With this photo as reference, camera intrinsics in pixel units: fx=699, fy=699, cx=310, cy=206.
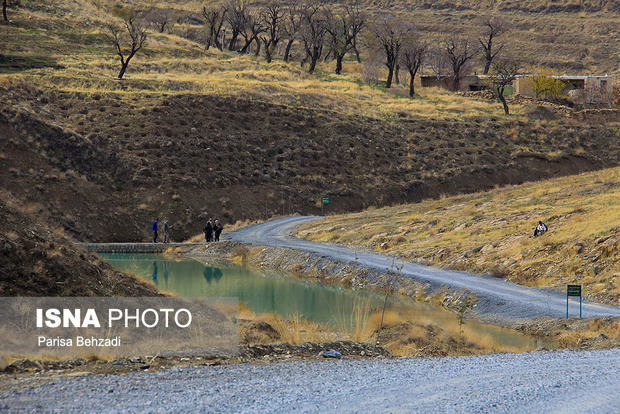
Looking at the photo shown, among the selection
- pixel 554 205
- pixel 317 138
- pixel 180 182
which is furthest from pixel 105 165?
pixel 554 205

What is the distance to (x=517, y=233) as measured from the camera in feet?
106

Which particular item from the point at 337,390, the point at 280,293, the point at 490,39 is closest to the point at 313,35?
the point at 490,39

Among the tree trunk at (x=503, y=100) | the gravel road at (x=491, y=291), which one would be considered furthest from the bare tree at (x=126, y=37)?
the gravel road at (x=491, y=291)

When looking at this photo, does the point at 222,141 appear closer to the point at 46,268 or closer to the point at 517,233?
the point at 517,233

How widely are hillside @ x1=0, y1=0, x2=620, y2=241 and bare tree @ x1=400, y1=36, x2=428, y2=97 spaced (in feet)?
9.85

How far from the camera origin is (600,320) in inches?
761

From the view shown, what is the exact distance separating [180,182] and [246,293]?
27.8 meters

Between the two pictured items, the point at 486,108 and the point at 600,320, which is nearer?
the point at 600,320

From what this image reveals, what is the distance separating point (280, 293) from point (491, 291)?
28.8 ft

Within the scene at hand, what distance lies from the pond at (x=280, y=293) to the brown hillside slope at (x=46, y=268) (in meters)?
4.97

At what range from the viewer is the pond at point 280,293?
71.5 ft

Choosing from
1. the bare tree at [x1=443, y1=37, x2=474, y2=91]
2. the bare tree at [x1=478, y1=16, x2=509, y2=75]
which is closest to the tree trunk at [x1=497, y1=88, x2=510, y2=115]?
the bare tree at [x1=443, y1=37, x2=474, y2=91]

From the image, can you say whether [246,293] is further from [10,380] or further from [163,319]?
[10,380]

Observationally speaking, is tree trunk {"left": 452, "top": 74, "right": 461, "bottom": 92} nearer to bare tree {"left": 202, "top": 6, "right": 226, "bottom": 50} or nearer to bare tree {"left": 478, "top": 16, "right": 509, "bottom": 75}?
bare tree {"left": 478, "top": 16, "right": 509, "bottom": 75}
